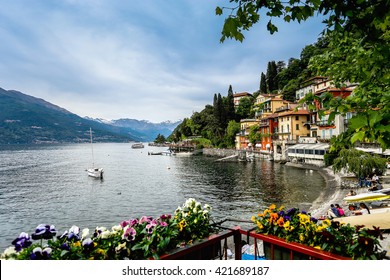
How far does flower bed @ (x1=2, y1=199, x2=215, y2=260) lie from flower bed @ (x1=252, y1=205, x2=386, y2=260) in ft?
2.94

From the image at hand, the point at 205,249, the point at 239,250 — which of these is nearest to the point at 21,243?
the point at 205,249

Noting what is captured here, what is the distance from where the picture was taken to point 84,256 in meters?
2.71

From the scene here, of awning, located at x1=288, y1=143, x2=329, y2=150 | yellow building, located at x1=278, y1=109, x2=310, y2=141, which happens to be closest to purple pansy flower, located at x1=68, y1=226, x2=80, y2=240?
awning, located at x1=288, y1=143, x2=329, y2=150

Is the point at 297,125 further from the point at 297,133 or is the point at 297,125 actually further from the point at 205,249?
the point at 205,249

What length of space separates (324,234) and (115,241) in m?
2.41

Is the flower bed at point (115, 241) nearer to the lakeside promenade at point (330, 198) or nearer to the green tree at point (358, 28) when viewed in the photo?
the green tree at point (358, 28)

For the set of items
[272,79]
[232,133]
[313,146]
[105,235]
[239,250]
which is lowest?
→ [313,146]

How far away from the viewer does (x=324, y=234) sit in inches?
115

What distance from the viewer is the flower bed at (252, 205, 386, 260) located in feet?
9.22

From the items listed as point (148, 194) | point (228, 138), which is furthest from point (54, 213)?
point (228, 138)

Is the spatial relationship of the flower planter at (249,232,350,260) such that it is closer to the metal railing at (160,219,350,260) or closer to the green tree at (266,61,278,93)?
the metal railing at (160,219,350,260)
